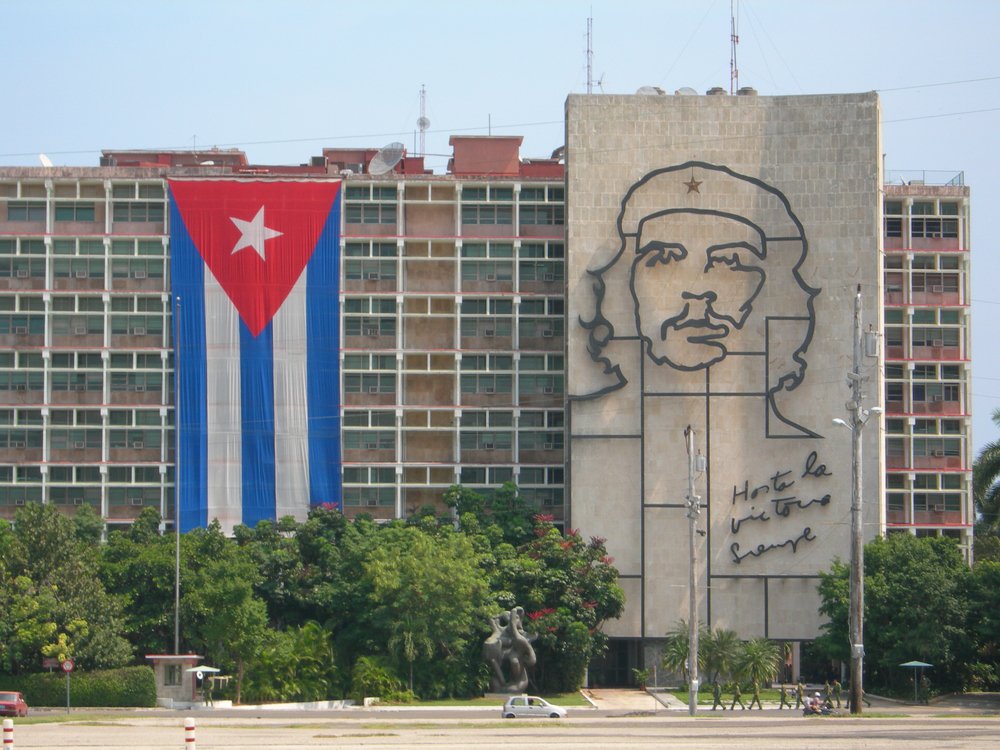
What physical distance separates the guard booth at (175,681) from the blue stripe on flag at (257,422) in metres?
23.8

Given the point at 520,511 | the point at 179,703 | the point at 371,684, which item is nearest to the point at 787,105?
the point at 520,511

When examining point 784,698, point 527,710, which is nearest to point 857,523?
point 784,698

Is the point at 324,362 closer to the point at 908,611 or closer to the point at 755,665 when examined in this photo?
the point at 755,665

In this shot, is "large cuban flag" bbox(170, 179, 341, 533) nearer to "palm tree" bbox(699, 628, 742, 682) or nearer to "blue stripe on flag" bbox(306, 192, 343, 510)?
"blue stripe on flag" bbox(306, 192, 343, 510)

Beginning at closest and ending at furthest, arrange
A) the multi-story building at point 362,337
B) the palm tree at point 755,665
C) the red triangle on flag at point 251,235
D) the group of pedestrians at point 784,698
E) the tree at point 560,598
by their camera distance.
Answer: the group of pedestrians at point 784,698, the palm tree at point 755,665, the tree at point 560,598, the red triangle on flag at point 251,235, the multi-story building at point 362,337

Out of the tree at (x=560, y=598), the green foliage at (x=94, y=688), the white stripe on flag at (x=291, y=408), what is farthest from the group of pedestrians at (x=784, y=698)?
the white stripe on flag at (x=291, y=408)

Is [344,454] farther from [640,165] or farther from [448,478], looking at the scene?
[640,165]

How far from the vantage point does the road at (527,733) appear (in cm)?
4925

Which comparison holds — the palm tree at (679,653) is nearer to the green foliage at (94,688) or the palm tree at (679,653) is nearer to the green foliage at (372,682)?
the green foliage at (372,682)

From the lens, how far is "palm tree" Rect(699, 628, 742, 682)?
3351 inches

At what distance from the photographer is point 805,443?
99188 mm

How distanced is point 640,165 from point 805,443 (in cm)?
1999

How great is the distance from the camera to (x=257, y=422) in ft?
343

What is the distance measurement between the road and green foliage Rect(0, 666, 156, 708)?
925cm
